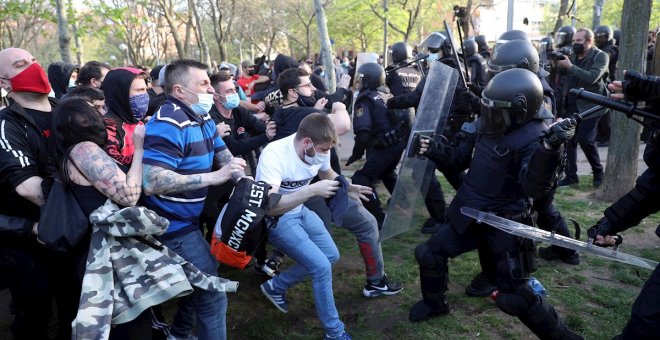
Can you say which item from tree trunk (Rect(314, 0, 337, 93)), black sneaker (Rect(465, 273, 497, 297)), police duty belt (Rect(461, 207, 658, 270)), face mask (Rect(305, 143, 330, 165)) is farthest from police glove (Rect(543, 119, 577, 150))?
tree trunk (Rect(314, 0, 337, 93))

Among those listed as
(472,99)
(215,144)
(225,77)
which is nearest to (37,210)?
(215,144)

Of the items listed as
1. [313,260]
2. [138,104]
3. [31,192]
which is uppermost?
[138,104]

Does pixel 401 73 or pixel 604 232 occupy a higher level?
pixel 401 73

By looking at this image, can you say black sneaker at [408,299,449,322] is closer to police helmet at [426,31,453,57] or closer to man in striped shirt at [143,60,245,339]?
man in striped shirt at [143,60,245,339]

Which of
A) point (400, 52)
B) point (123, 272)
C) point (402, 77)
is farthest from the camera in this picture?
point (400, 52)

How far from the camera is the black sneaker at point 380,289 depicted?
3.91 m

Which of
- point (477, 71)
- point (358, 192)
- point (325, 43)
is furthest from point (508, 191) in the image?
point (325, 43)

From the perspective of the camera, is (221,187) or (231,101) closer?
(221,187)

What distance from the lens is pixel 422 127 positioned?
3.64 metres

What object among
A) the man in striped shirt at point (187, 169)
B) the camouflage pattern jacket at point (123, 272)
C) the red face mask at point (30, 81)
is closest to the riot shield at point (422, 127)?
the man in striped shirt at point (187, 169)

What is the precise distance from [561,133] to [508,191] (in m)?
0.73

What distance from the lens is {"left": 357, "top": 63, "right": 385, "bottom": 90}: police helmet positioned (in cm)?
520

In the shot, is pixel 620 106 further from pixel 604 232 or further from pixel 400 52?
pixel 400 52

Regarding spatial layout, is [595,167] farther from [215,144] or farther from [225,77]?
[215,144]
